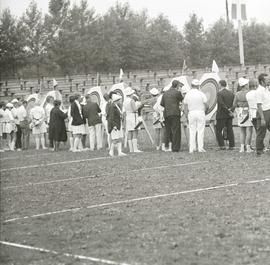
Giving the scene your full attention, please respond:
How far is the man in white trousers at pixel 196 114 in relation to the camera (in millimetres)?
19578

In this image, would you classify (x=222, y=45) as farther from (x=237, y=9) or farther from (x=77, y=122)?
(x=77, y=122)

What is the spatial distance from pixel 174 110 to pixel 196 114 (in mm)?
915

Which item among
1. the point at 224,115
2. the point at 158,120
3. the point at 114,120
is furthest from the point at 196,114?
the point at 114,120

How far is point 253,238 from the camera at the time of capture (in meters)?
8.49

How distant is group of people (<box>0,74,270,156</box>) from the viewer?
18481 mm

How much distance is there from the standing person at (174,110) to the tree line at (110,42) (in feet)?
109

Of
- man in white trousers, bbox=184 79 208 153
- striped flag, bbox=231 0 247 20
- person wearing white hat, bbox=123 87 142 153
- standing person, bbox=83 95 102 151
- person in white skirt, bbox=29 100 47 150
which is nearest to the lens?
man in white trousers, bbox=184 79 208 153

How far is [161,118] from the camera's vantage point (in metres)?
21.5

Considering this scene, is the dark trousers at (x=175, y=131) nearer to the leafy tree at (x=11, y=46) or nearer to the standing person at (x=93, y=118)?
the standing person at (x=93, y=118)

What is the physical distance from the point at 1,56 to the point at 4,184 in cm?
3735

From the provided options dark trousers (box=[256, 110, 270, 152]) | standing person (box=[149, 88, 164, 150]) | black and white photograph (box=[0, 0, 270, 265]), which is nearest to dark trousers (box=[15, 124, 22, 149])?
black and white photograph (box=[0, 0, 270, 265])

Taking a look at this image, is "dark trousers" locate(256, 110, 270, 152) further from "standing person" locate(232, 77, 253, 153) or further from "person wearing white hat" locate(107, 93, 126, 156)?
"person wearing white hat" locate(107, 93, 126, 156)

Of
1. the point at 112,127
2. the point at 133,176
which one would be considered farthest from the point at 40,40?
the point at 133,176

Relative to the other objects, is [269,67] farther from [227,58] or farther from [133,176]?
[133,176]
